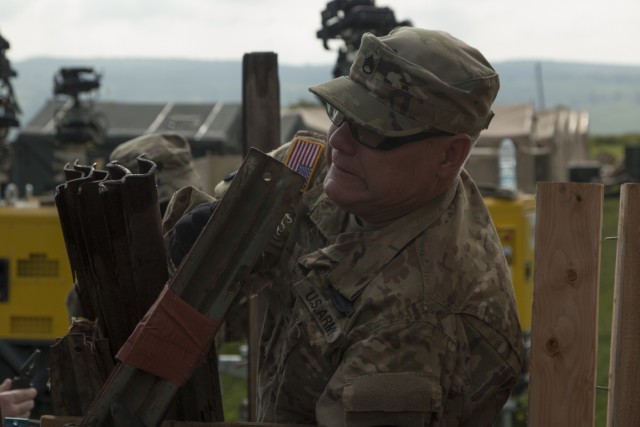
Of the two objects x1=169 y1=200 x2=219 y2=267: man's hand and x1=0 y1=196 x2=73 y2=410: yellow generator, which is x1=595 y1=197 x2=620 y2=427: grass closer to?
x1=169 y1=200 x2=219 y2=267: man's hand

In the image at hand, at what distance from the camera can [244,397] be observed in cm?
1012

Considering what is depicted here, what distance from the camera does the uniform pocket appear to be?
8.96 ft

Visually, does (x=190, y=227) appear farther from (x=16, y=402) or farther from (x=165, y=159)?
(x=165, y=159)

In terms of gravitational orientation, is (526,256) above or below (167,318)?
below

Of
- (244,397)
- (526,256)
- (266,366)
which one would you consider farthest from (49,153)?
(266,366)

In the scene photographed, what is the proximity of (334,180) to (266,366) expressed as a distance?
0.54 m

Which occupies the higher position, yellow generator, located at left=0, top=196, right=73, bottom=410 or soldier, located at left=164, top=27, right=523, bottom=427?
soldier, located at left=164, top=27, right=523, bottom=427

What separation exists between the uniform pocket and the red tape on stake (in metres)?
0.35

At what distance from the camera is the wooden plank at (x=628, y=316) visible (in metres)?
3.13

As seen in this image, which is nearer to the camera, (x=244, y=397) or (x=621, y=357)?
(x=621, y=357)

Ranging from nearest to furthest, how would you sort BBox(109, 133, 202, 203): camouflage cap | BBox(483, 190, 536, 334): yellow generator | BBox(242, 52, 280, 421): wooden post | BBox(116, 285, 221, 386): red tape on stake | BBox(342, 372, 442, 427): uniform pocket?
BBox(342, 372, 442, 427): uniform pocket → BBox(116, 285, 221, 386): red tape on stake → BBox(242, 52, 280, 421): wooden post → BBox(109, 133, 202, 203): camouflage cap → BBox(483, 190, 536, 334): yellow generator

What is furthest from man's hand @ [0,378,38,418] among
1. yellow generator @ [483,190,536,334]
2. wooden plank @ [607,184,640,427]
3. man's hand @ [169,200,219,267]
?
yellow generator @ [483,190,536,334]

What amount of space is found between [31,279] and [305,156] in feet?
19.6

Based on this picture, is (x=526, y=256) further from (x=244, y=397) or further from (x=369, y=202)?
(x=369, y=202)
